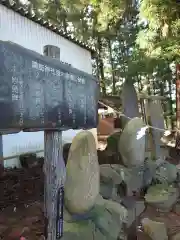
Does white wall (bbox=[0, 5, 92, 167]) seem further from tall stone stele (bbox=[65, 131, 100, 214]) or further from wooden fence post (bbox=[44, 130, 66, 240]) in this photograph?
wooden fence post (bbox=[44, 130, 66, 240])

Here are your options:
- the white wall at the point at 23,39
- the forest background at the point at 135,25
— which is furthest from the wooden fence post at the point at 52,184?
the forest background at the point at 135,25

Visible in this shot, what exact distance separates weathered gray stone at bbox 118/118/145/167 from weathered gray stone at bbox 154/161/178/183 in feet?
2.65

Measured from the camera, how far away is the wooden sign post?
2.17m

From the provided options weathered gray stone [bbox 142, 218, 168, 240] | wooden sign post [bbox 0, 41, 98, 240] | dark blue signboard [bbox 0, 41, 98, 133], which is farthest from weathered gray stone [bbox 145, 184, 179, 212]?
dark blue signboard [bbox 0, 41, 98, 133]

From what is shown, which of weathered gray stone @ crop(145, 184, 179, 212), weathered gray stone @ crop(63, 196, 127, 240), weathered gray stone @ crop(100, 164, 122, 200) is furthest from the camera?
weathered gray stone @ crop(145, 184, 179, 212)

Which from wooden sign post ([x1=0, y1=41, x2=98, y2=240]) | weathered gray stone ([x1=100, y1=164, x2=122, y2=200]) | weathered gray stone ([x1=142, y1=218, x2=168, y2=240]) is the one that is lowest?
weathered gray stone ([x1=142, y1=218, x2=168, y2=240])

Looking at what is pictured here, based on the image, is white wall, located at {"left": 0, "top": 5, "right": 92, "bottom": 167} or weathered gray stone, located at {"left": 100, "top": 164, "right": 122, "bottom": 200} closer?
weathered gray stone, located at {"left": 100, "top": 164, "right": 122, "bottom": 200}

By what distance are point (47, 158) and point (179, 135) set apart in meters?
8.59

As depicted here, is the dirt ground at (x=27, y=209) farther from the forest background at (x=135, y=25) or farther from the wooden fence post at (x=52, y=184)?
the forest background at (x=135, y=25)

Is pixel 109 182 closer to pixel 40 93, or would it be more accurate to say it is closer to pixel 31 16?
pixel 40 93

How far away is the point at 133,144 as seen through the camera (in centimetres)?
634

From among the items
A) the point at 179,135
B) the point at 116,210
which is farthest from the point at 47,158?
the point at 179,135

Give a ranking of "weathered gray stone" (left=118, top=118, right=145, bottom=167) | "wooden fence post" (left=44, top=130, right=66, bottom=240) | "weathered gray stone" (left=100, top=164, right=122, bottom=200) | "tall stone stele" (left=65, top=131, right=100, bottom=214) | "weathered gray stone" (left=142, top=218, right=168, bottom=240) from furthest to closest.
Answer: "weathered gray stone" (left=118, top=118, right=145, bottom=167) < "weathered gray stone" (left=100, top=164, right=122, bottom=200) < "weathered gray stone" (left=142, top=218, right=168, bottom=240) < "tall stone stele" (left=65, top=131, right=100, bottom=214) < "wooden fence post" (left=44, top=130, right=66, bottom=240)

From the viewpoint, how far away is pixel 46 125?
8.50 ft
